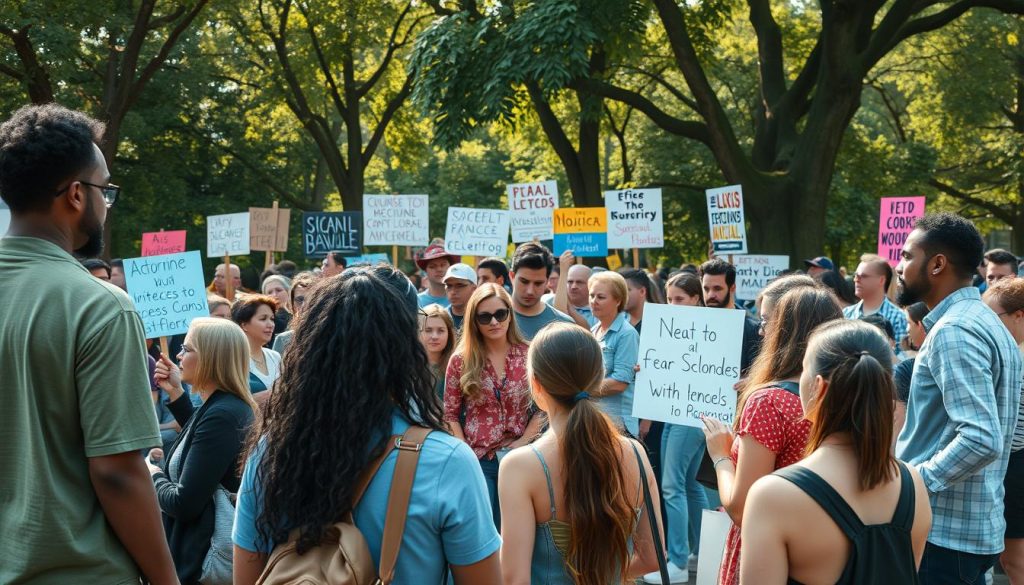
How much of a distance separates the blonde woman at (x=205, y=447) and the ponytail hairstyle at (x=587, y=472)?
4.68 ft

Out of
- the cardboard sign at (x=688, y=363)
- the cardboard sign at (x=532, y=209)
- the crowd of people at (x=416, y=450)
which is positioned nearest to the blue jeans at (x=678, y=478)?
the cardboard sign at (x=688, y=363)

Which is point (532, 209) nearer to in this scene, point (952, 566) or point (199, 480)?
point (199, 480)

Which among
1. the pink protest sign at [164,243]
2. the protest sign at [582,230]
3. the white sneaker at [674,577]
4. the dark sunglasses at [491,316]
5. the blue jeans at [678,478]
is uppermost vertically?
the protest sign at [582,230]

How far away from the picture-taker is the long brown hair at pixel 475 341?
18.9 feet

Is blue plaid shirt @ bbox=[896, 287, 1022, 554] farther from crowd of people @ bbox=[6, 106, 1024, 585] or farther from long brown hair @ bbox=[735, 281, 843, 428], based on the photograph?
long brown hair @ bbox=[735, 281, 843, 428]

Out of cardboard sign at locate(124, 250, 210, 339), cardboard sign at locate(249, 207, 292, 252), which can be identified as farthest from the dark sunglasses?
cardboard sign at locate(249, 207, 292, 252)

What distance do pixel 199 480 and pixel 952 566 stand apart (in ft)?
9.24

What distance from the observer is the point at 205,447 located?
4.21 m

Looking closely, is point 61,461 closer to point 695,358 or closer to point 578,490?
point 578,490

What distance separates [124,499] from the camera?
255cm

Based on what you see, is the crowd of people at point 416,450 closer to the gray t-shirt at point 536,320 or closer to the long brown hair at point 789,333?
the long brown hair at point 789,333

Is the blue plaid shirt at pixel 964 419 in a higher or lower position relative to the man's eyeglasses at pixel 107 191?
lower

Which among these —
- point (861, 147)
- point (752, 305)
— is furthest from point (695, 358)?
point (861, 147)

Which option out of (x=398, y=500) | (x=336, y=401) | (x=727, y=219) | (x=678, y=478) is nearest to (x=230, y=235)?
(x=727, y=219)
